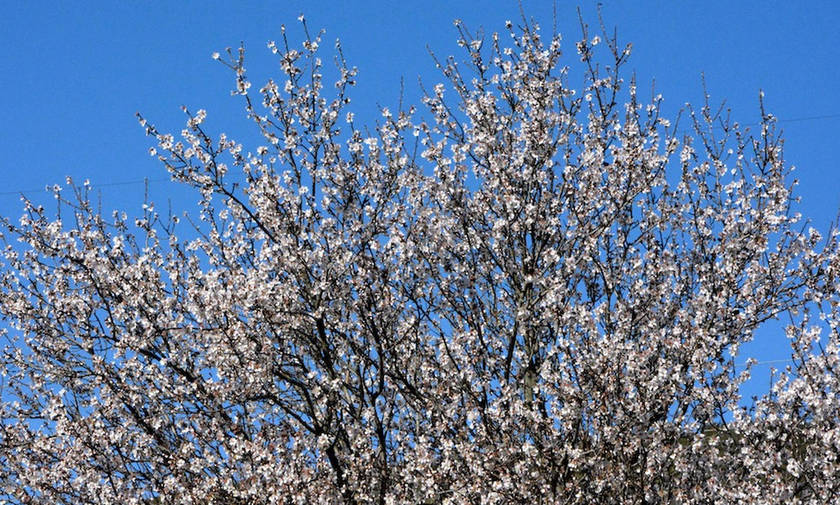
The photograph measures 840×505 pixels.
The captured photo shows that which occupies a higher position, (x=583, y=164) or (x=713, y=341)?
(x=583, y=164)

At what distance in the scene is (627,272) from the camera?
39.2 feet

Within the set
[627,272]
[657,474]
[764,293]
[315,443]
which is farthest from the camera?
[627,272]

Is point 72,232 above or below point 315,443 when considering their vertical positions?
above

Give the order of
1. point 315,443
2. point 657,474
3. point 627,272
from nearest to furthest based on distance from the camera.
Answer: point 657,474 → point 315,443 → point 627,272

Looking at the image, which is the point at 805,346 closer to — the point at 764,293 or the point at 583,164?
the point at 764,293

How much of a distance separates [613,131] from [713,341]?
3758 millimetres

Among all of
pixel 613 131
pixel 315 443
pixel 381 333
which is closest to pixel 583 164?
pixel 613 131

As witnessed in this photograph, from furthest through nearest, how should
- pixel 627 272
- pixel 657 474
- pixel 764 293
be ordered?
pixel 627 272 < pixel 764 293 < pixel 657 474

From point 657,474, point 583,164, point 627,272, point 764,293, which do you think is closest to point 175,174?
point 583,164

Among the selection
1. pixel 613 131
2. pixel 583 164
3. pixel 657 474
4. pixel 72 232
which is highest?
pixel 613 131

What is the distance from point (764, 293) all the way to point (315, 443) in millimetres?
5843

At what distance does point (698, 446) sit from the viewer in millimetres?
9633

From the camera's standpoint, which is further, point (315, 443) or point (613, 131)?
point (613, 131)

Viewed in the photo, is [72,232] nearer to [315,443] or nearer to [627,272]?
[315,443]
